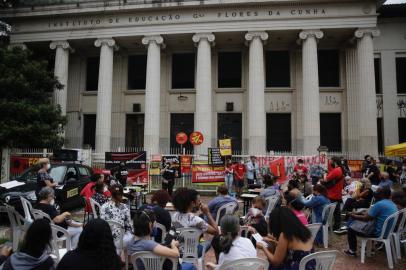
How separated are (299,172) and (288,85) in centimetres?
1073

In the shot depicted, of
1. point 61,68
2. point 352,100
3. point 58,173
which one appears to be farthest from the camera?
point 61,68

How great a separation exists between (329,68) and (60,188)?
1908 centimetres

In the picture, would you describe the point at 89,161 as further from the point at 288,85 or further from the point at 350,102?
the point at 350,102

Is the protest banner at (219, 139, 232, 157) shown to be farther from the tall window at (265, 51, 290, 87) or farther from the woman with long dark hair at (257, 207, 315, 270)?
the woman with long dark hair at (257, 207, 315, 270)

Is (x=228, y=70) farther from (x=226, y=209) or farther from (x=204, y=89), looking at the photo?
(x=226, y=209)

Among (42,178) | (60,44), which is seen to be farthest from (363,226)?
(60,44)

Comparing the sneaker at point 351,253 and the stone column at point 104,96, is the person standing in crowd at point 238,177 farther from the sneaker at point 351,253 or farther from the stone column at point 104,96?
the stone column at point 104,96

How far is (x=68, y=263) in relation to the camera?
2820mm

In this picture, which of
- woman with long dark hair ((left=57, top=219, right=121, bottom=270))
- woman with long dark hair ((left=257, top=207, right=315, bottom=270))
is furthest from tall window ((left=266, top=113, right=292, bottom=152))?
woman with long dark hair ((left=57, top=219, right=121, bottom=270))

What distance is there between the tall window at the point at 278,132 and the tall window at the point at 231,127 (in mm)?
1870

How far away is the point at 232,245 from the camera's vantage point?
389 cm

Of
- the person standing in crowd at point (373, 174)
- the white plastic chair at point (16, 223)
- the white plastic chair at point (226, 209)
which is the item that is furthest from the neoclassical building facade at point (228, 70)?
the white plastic chair at point (16, 223)

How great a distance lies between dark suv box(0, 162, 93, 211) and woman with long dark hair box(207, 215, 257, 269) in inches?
233

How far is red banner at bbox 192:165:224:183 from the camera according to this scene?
599 inches
